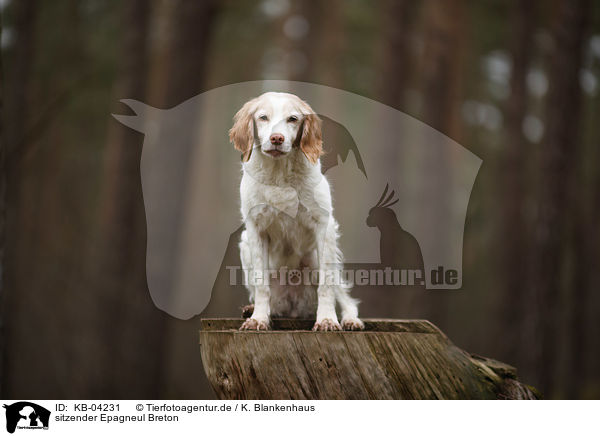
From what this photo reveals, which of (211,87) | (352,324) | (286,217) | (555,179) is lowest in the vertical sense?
(352,324)

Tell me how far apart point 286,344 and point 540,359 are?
24.4 ft

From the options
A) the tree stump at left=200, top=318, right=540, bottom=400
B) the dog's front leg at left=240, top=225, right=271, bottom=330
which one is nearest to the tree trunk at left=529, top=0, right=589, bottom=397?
the tree stump at left=200, top=318, right=540, bottom=400

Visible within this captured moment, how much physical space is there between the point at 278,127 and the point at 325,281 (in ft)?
3.88

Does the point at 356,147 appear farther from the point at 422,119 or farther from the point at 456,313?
the point at 456,313

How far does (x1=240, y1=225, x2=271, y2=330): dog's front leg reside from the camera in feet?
14.1

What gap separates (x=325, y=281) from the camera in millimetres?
4215

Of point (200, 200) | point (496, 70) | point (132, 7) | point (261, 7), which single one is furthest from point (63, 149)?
point (496, 70)

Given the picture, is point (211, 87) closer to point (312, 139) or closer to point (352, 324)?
point (352, 324)

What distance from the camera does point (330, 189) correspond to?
4.22 m

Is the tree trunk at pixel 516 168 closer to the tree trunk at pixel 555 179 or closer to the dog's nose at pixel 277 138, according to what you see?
the tree trunk at pixel 555 179

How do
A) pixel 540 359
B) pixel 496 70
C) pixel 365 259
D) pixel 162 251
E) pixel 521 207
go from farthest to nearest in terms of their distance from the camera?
pixel 496 70 → pixel 521 207 → pixel 540 359 → pixel 162 251 → pixel 365 259
